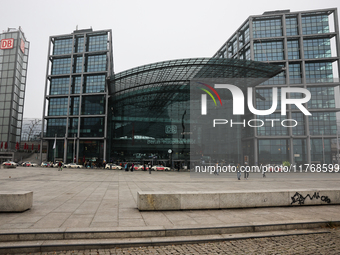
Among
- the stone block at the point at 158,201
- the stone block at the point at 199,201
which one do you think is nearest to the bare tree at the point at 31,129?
the stone block at the point at 158,201

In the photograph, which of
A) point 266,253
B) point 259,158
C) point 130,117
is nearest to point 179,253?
point 266,253

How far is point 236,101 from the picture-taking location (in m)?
33.0

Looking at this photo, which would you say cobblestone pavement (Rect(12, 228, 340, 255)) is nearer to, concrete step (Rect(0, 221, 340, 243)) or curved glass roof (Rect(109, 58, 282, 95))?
concrete step (Rect(0, 221, 340, 243))

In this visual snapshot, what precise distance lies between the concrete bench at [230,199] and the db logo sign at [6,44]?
105742 millimetres

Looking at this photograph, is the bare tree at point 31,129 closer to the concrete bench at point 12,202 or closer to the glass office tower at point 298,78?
the glass office tower at point 298,78

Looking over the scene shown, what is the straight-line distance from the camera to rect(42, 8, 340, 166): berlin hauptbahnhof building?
54062 millimetres

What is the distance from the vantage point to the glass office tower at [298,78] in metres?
54.7

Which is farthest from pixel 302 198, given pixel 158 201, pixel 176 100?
pixel 176 100

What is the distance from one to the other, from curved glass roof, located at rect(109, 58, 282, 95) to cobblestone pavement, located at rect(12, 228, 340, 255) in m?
40.9

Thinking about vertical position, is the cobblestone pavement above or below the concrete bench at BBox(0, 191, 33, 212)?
below

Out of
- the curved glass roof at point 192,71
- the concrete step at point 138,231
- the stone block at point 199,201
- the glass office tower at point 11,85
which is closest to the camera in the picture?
the concrete step at point 138,231

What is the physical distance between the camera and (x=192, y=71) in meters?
49.9

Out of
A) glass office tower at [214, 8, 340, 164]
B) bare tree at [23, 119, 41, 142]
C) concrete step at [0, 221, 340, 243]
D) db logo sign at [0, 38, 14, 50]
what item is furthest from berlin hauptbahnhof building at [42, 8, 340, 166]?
bare tree at [23, 119, 41, 142]

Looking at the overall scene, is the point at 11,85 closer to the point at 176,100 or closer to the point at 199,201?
the point at 176,100
